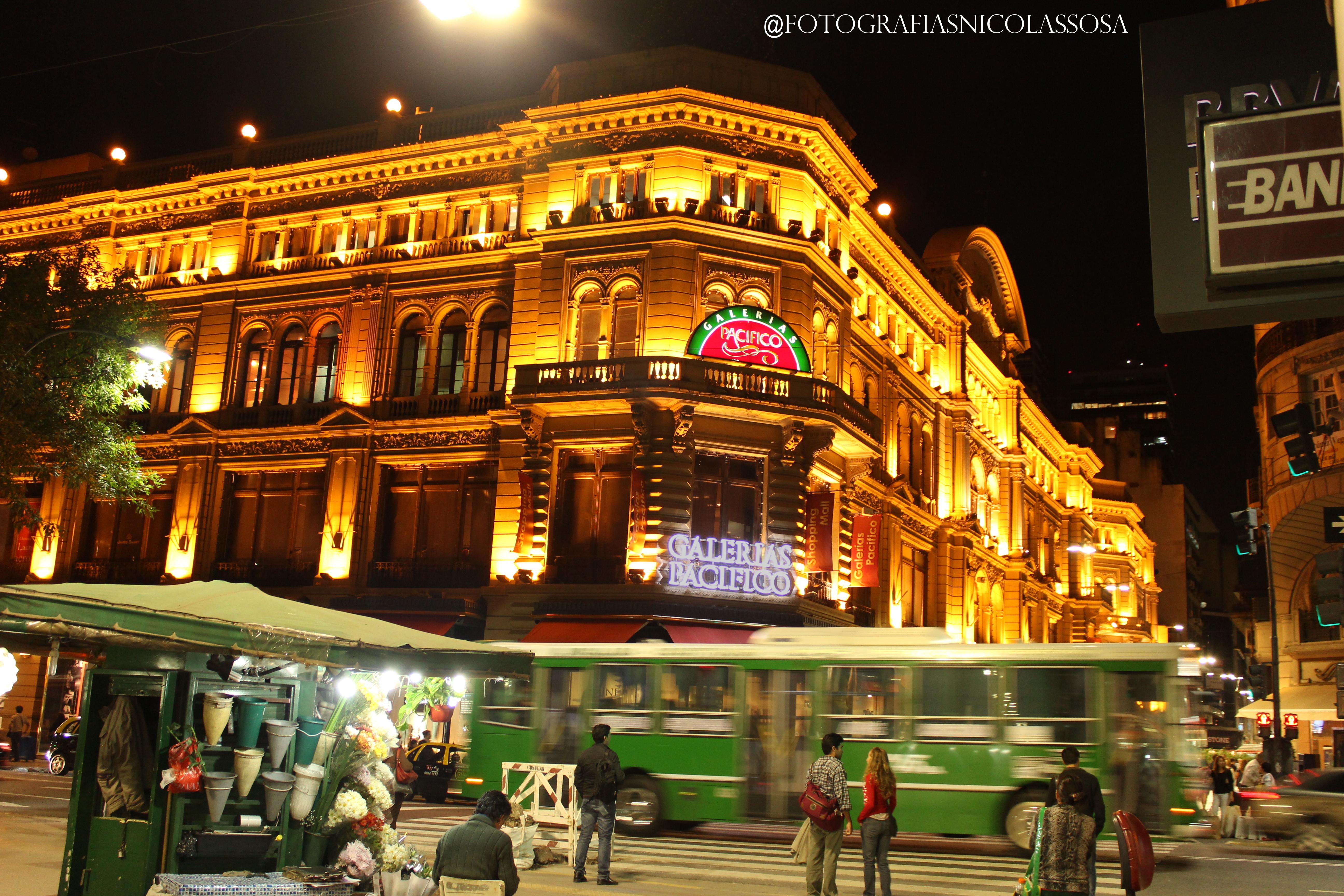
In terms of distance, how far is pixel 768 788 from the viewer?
18750 millimetres

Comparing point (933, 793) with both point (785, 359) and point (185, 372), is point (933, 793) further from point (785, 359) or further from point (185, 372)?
point (185, 372)

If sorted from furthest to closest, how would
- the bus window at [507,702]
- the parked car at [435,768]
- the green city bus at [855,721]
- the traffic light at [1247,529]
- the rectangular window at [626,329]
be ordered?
the rectangular window at [626,329]
the traffic light at [1247,529]
the parked car at [435,768]
the bus window at [507,702]
the green city bus at [855,721]

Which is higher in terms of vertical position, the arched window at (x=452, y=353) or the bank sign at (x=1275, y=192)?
the arched window at (x=452, y=353)

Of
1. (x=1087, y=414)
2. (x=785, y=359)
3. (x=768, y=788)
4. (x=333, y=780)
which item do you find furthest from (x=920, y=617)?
(x=1087, y=414)

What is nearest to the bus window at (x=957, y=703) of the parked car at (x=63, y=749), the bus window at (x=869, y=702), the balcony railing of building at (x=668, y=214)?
the bus window at (x=869, y=702)

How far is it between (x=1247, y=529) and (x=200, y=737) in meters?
27.1

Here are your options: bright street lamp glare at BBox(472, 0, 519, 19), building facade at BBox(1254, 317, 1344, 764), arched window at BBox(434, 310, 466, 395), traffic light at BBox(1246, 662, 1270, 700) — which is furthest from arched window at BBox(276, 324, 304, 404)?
bright street lamp glare at BBox(472, 0, 519, 19)

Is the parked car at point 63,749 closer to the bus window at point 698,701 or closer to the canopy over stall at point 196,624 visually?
the bus window at point 698,701

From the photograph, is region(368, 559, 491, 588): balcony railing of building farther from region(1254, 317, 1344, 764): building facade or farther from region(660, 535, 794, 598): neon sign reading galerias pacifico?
region(1254, 317, 1344, 764): building facade

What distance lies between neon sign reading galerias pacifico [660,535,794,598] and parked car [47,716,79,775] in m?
15.7

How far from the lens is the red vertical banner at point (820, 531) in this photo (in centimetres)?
3225

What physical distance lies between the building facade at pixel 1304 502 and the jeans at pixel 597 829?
1120 inches

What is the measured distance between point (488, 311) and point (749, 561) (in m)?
11.8

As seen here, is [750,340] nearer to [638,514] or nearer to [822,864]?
[638,514]
